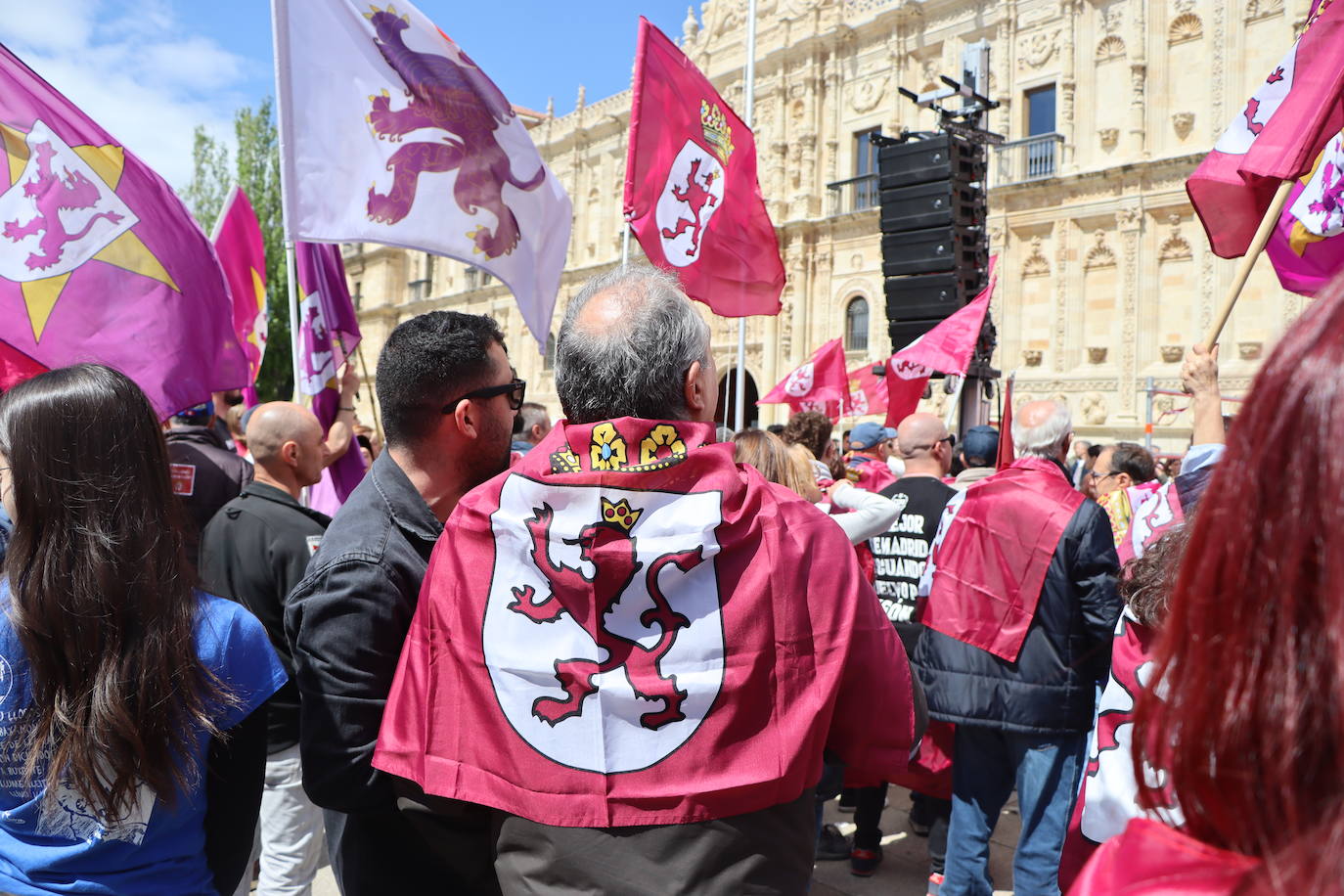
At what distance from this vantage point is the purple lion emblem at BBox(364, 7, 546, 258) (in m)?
4.09

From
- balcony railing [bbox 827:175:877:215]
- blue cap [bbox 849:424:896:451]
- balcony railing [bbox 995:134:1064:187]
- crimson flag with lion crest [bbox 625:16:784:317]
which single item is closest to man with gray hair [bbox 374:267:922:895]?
crimson flag with lion crest [bbox 625:16:784:317]

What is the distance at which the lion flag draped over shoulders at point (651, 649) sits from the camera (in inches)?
58.8

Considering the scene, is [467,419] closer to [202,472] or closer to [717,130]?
[202,472]

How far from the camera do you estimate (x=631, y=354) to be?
5.37 ft

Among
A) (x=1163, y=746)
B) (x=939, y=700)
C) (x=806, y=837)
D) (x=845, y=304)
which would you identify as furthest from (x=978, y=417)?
(x=845, y=304)

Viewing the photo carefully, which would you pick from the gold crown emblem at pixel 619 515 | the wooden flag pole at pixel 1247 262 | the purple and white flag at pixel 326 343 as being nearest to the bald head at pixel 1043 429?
the wooden flag pole at pixel 1247 262

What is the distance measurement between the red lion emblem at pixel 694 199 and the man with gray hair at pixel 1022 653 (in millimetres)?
2478

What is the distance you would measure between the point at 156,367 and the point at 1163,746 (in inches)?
140

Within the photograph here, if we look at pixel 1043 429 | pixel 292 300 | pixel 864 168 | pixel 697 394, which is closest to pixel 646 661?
pixel 697 394

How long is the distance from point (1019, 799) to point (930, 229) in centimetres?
770

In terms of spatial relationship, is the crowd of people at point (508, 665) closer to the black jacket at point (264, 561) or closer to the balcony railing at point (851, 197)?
the black jacket at point (264, 561)

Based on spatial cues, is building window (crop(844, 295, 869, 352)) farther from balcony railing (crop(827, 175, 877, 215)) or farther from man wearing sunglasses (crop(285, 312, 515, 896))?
man wearing sunglasses (crop(285, 312, 515, 896))

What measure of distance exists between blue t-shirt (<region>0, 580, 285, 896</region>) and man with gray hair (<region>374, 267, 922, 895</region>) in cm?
41

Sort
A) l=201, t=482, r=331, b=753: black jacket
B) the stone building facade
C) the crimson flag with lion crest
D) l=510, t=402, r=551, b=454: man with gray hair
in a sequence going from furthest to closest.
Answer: the stone building facade, the crimson flag with lion crest, l=510, t=402, r=551, b=454: man with gray hair, l=201, t=482, r=331, b=753: black jacket
